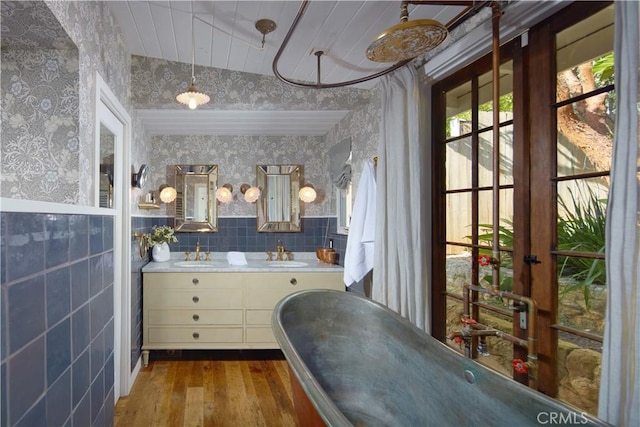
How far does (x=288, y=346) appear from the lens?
1.48 meters

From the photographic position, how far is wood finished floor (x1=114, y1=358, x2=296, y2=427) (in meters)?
2.22

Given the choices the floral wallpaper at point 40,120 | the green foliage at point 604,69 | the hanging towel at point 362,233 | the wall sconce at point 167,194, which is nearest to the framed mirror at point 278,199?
the wall sconce at point 167,194

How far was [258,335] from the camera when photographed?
311 centimetres

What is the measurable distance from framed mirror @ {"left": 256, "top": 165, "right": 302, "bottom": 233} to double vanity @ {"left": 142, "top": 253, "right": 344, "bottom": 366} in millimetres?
695

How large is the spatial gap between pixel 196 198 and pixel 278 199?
0.84m

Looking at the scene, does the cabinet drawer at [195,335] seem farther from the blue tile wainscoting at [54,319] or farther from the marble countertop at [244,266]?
the blue tile wainscoting at [54,319]

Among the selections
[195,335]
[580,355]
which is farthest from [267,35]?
[195,335]

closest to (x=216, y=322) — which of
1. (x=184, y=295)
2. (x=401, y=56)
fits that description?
(x=184, y=295)

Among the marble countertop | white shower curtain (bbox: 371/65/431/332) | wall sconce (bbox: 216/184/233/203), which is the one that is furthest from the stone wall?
wall sconce (bbox: 216/184/233/203)

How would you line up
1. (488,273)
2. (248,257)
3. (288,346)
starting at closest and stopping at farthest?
(288,346) → (488,273) → (248,257)

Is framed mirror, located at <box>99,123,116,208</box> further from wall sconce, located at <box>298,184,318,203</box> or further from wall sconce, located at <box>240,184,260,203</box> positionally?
wall sconce, located at <box>298,184,318,203</box>

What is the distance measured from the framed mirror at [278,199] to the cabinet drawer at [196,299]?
86 cm

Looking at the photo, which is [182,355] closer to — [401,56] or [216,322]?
[216,322]

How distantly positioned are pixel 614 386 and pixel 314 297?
58.1 inches
